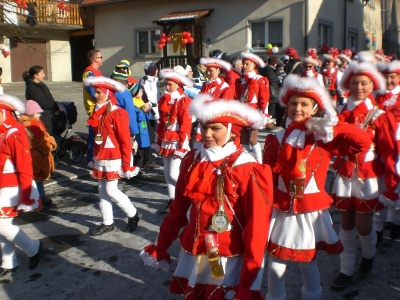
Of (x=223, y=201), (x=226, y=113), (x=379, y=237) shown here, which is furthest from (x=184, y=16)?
(x=223, y=201)

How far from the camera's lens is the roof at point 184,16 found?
2175 cm

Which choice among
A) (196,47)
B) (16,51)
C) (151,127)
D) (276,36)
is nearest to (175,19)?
(196,47)

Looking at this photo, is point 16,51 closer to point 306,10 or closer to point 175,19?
point 175,19

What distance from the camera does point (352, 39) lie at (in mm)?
25891

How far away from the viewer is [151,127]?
10.0 meters

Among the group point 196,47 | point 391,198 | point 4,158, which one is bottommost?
point 391,198

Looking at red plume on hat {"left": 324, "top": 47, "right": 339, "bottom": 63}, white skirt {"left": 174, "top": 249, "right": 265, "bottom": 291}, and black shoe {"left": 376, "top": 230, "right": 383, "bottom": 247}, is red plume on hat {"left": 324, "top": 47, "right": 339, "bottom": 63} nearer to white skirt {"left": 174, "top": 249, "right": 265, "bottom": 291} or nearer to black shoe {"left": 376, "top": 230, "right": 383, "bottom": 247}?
black shoe {"left": 376, "top": 230, "right": 383, "bottom": 247}

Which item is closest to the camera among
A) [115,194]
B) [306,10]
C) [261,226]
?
[261,226]

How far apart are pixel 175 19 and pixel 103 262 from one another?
1871cm

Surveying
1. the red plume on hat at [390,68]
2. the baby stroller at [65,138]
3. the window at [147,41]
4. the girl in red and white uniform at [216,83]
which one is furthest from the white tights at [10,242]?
the window at [147,41]

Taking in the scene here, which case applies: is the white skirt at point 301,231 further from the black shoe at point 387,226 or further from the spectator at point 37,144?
the spectator at point 37,144

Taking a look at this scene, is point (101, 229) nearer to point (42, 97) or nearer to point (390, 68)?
point (42, 97)

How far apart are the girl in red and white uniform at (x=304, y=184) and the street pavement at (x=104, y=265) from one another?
859 millimetres

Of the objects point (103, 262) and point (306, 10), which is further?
point (306, 10)
